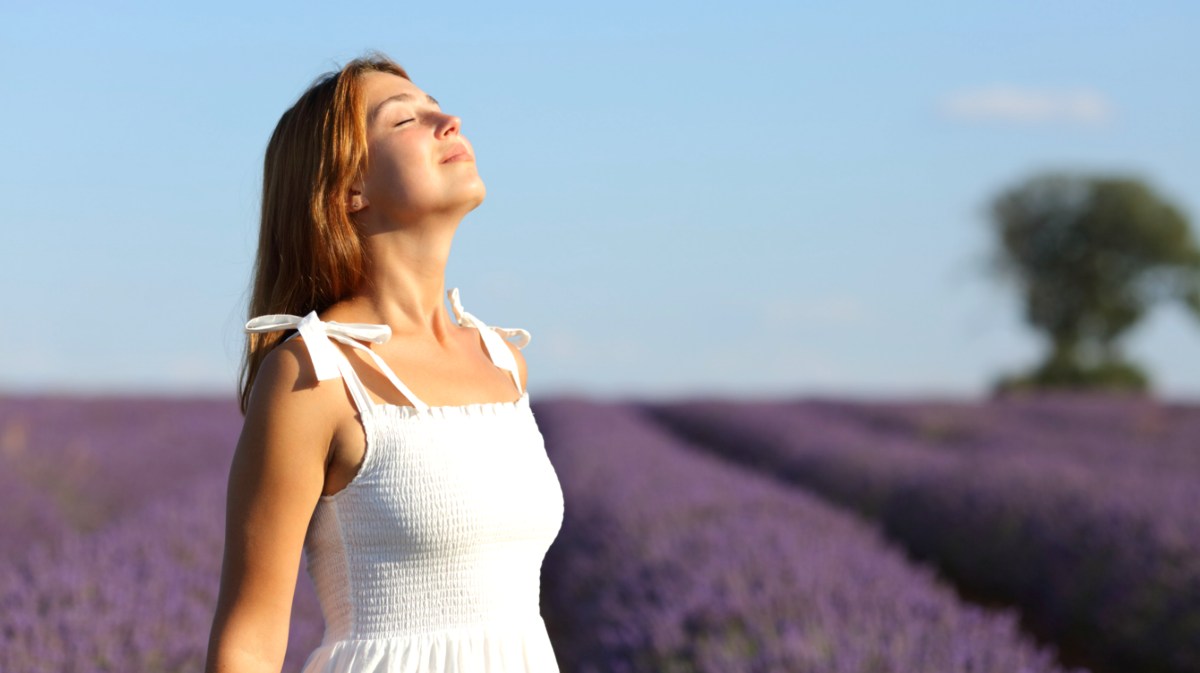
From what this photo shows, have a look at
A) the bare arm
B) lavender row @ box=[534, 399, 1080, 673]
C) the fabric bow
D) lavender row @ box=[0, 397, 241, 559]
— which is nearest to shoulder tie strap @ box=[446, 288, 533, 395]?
the fabric bow

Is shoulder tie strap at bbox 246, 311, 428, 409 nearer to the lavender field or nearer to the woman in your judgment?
the woman

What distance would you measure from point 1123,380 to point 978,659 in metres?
30.6

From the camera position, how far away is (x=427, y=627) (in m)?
1.71

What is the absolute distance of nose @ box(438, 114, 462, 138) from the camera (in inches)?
68.7

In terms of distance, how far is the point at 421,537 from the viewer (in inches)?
65.6

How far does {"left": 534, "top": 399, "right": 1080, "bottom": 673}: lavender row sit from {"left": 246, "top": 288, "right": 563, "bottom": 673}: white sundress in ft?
4.57

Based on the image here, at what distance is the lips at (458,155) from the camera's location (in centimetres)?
174

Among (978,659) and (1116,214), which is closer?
(978,659)

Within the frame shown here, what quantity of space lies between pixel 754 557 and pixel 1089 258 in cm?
3278

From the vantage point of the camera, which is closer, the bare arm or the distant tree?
the bare arm

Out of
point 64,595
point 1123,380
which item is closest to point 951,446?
point 64,595

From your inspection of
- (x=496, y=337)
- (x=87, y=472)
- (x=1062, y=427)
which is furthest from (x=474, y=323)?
(x=1062, y=427)

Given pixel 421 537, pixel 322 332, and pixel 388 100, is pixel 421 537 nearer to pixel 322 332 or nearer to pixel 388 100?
pixel 322 332

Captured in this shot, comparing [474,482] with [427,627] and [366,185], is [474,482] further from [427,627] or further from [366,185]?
[366,185]
